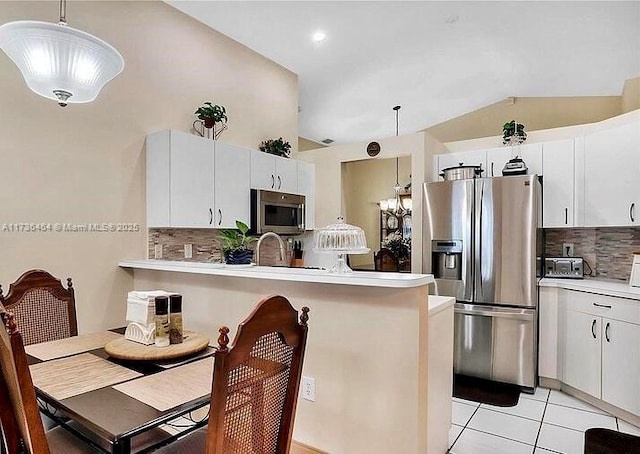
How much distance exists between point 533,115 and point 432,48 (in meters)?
2.48

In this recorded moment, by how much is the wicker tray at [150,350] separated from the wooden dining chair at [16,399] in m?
0.43

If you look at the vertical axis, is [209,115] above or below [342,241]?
above

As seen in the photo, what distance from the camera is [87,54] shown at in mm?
1585

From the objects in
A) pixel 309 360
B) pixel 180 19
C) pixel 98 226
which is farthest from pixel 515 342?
pixel 180 19

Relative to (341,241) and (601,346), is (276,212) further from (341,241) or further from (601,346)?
(601,346)

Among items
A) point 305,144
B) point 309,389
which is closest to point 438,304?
point 309,389

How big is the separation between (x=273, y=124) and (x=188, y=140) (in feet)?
5.20

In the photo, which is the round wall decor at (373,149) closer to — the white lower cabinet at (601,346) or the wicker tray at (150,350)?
the white lower cabinet at (601,346)

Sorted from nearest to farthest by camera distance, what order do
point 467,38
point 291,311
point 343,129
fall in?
point 291,311
point 467,38
point 343,129

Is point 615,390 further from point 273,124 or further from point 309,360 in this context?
point 273,124

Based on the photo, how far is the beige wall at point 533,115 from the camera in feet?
18.2

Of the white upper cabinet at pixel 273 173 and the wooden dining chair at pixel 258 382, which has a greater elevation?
the white upper cabinet at pixel 273 173

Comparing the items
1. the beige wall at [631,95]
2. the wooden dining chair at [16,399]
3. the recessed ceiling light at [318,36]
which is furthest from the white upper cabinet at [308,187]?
the beige wall at [631,95]

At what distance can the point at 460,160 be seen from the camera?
434 centimetres
